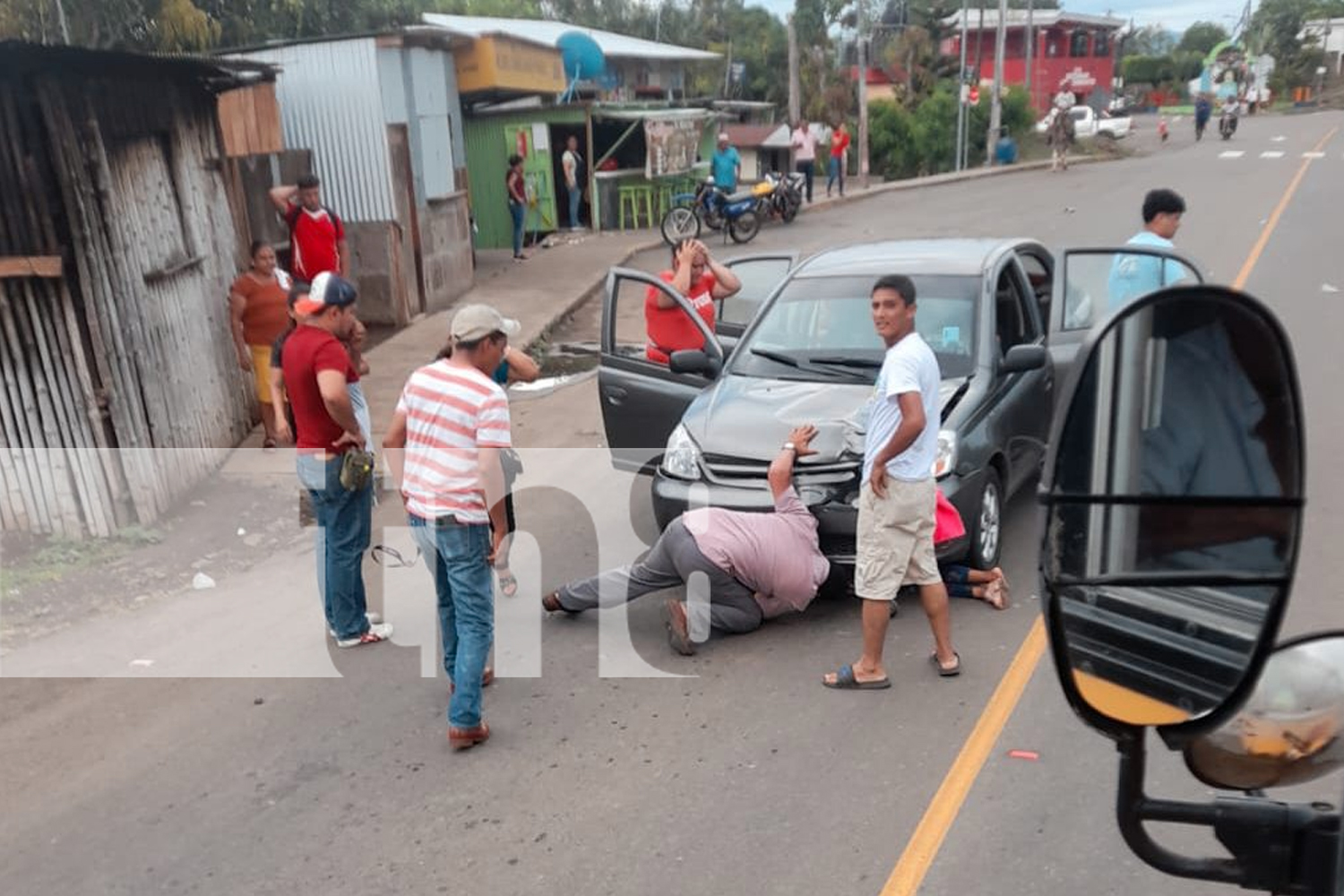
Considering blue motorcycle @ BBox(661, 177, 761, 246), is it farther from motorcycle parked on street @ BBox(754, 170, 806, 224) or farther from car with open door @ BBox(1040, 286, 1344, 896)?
car with open door @ BBox(1040, 286, 1344, 896)

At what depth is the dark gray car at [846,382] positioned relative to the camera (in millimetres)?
5773

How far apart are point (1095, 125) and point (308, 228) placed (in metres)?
44.2

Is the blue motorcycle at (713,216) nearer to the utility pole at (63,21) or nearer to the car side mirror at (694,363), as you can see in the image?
the utility pole at (63,21)

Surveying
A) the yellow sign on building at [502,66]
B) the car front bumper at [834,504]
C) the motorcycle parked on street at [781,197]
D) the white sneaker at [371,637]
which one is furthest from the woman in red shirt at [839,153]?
the white sneaker at [371,637]

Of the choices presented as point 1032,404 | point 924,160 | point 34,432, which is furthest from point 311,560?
point 924,160

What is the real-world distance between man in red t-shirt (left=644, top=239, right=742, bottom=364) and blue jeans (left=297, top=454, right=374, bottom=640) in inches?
96.6

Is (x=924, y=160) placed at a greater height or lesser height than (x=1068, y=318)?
lesser

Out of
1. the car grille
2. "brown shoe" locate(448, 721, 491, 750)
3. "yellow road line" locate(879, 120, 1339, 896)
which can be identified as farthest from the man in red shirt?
"yellow road line" locate(879, 120, 1339, 896)

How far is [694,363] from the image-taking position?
6719mm

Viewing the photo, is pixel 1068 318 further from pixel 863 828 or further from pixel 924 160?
pixel 924 160

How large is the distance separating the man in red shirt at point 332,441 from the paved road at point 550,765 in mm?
250

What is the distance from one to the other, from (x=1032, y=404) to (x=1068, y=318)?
101 centimetres

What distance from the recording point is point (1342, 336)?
1100 cm

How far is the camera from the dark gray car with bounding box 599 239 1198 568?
5773 millimetres
